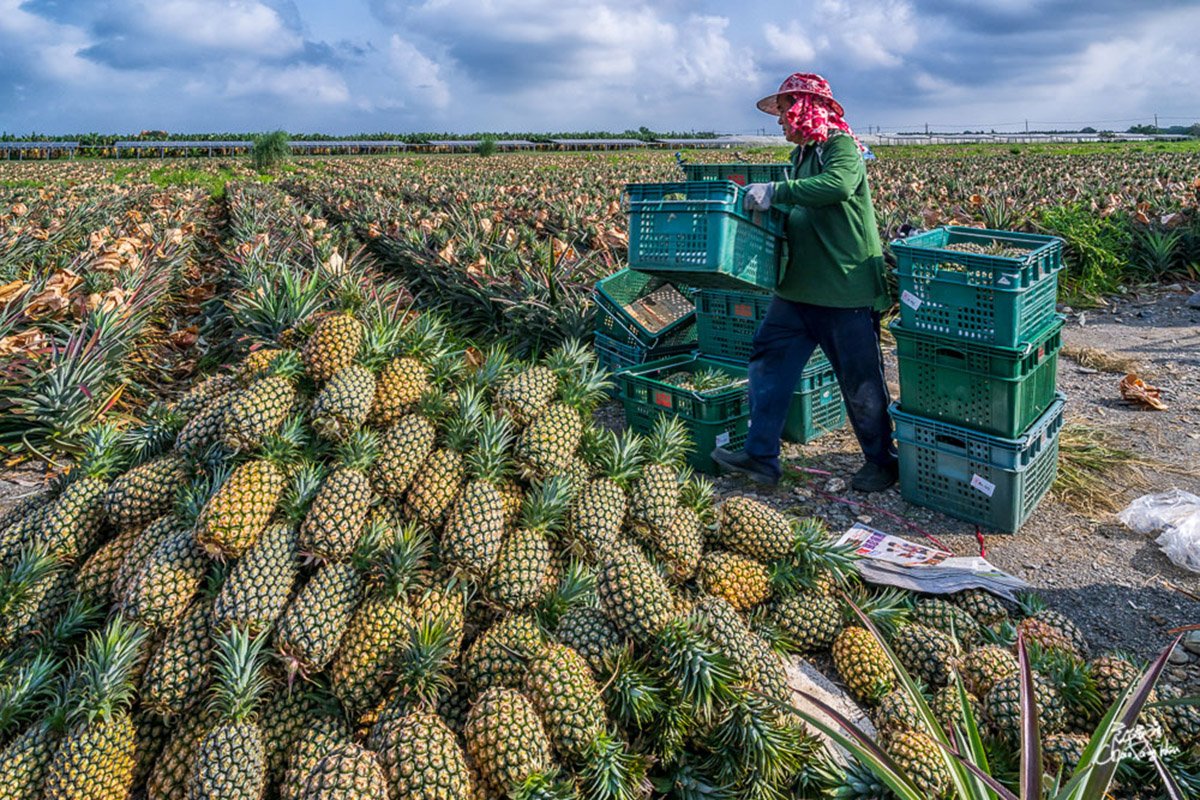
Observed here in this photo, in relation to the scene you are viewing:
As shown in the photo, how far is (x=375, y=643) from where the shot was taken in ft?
8.43

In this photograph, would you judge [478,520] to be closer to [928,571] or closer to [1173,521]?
[928,571]

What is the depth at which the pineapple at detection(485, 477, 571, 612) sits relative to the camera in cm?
279

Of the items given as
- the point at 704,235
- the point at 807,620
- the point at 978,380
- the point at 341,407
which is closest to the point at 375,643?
the point at 341,407

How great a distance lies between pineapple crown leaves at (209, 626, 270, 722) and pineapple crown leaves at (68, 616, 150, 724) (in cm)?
27

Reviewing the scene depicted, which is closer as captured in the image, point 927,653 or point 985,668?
point 985,668

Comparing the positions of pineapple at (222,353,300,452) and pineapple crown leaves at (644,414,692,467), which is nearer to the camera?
pineapple at (222,353,300,452)

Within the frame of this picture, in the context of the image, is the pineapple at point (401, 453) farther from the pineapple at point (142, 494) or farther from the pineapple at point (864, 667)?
the pineapple at point (864, 667)

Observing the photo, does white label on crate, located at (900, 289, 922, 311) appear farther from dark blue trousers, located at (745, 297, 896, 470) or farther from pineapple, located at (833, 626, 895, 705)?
pineapple, located at (833, 626, 895, 705)

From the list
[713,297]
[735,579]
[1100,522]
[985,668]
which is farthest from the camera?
[713,297]

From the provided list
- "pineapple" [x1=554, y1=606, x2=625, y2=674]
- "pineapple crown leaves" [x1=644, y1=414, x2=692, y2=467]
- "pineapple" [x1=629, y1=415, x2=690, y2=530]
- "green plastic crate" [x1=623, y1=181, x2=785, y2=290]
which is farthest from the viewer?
"green plastic crate" [x1=623, y1=181, x2=785, y2=290]

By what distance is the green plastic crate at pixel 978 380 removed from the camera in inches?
166

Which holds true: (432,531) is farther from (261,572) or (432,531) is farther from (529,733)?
(529,733)

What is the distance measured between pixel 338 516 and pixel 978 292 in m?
3.41

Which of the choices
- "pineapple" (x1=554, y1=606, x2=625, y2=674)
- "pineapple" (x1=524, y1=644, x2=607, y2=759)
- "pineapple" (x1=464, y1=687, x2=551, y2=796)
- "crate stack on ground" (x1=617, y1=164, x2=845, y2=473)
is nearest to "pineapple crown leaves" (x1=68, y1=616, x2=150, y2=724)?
"pineapple" (x1=464, y1=687, x2=551, y2=796)
